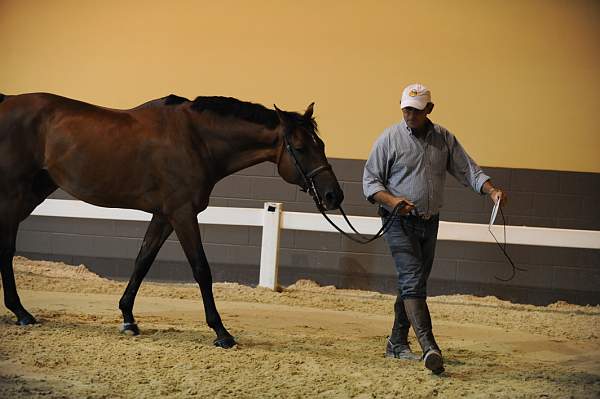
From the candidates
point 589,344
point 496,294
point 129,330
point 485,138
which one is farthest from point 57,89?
point 589,344

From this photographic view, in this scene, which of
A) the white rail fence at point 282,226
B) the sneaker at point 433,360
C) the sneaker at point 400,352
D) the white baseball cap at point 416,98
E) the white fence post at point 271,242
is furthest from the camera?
the white fence post at point 271,242

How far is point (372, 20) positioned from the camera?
788cm

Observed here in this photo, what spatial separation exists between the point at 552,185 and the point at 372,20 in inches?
95.9

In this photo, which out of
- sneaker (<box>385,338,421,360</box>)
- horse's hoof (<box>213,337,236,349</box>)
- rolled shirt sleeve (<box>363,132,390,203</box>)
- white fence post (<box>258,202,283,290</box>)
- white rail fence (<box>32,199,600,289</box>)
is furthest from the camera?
white fence post (<box>258,202,283,290</box>)

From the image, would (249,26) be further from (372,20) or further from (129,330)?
(129,330)

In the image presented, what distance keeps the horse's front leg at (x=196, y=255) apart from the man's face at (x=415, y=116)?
60.6 inches

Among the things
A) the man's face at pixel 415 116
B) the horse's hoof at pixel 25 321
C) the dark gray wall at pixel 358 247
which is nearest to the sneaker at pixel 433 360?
the man's face at pixel 415 116

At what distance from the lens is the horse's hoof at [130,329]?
5.27m

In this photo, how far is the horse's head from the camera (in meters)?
5.08

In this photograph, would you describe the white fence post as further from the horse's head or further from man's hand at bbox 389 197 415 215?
man's hand at bbox 389 197 415 215

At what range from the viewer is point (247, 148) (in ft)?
17.3

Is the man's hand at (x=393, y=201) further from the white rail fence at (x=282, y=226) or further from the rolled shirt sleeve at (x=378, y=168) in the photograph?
the white rail fence at (x=282, y=226)

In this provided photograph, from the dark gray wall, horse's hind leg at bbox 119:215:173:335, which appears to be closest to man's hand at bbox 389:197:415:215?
horse's hind leg at bbox 119:215:173:335

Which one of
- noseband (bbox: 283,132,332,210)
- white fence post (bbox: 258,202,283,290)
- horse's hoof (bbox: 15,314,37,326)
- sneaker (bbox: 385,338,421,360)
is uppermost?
noseband (bbox: 283,132,332,210)
